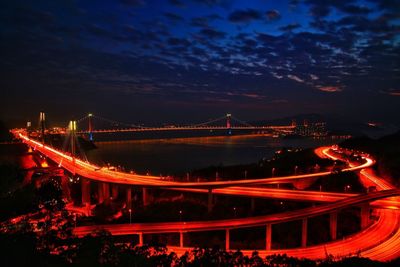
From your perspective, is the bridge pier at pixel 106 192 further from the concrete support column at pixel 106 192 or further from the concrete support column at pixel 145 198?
the concrete support column at pixel 145 198

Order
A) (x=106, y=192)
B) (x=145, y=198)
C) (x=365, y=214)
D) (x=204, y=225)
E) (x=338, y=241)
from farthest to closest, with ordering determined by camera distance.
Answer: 1. (x=106, y=192)
2. (x=145, y=198)
3. (x=365, y=214)
4. (x=204, y=225)
5. (x=338, y=241)

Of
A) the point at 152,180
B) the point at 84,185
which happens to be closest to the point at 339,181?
the point at 152,180

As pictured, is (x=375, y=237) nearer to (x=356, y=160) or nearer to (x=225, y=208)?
(x=225, y=208)

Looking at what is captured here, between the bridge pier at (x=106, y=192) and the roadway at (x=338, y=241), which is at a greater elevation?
the roadway at (x=338, y=241)

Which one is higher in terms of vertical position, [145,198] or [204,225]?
[204,225]

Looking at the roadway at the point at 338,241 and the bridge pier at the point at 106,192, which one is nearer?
the roadway at the point at 338,241

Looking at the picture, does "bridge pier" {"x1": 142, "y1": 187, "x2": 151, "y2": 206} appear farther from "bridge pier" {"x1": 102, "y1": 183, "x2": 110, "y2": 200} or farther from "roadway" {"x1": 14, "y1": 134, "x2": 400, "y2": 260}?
"roadway" {"x1": 14, "y1": 134, "x2": 400, "y2": 260}

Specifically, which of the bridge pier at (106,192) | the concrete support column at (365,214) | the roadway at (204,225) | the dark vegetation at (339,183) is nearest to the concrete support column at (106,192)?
the bridge pier at (106,192)

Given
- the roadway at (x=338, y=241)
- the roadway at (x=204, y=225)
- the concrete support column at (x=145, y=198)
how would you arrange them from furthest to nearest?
the concrete support column at (x=145, y=198) < the roadway at (x=204, y=225) < the roadway at (x=338, y=241)

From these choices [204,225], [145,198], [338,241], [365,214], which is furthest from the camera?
[145,198]

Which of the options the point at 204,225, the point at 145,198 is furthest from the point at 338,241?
the point at 145,198

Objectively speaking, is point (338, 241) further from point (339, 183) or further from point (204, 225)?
point (339, 183)
